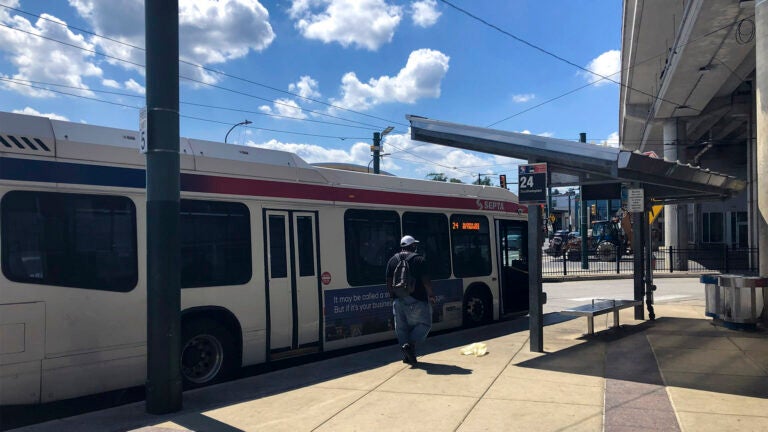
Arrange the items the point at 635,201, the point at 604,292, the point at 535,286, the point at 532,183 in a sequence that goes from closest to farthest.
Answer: the point at 532,183 < the point at 535,286 < the point at 635,201 < the point at 604,292

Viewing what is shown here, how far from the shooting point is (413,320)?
24.2ft

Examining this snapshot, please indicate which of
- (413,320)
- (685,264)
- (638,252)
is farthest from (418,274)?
(685,264)

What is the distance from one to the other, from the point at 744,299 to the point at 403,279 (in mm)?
6350

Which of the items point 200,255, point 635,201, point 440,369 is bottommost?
point 440,369

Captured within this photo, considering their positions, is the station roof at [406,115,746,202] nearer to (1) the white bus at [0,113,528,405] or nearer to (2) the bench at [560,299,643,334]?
(1) the white bus at [0,113,528,405]

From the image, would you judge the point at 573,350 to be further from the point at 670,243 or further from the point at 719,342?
the point at 670,243

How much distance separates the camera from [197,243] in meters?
6.89

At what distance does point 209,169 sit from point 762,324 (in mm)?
9504

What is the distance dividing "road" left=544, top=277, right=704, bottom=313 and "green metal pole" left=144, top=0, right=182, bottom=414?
33.3 ft

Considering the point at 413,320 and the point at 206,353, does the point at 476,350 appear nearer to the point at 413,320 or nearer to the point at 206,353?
the point at 413,320

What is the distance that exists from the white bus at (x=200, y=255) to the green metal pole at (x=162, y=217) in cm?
97

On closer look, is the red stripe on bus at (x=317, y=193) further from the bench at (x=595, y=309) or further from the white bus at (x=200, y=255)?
the bench at (x=595, y=309)

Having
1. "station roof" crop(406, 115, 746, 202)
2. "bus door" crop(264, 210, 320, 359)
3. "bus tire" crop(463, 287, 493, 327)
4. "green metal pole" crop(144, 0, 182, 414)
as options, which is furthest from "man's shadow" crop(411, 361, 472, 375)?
"bus tire" crop(463, 287, 493, 327)

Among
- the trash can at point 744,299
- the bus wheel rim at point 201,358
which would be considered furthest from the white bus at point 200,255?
the trash can at point 744,299
